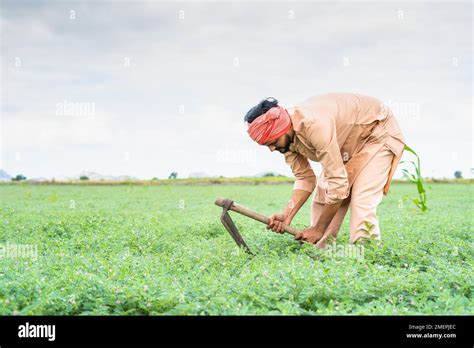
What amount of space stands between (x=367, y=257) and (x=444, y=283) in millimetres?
951

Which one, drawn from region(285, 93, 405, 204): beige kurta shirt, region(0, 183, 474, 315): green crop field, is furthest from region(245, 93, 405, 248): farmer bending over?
region(0, 183, 474, 315): green crop field

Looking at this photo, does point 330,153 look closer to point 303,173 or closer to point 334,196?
point 334,196

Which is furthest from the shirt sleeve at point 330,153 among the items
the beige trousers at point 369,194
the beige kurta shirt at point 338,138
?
the beige trousers at point 369,194

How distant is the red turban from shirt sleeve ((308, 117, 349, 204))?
0.79ft

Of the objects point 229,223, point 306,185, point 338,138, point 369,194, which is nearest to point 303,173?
point 306,185

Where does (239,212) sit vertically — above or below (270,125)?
below

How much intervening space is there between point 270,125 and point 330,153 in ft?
1.95

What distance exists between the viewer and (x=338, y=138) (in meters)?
5.42

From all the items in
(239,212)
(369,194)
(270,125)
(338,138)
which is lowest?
(239,212)

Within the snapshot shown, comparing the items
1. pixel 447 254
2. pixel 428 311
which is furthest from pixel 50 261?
pixel 447 254

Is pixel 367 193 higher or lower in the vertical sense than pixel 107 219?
higher

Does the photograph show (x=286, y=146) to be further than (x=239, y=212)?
No

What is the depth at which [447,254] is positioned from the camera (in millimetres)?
5824

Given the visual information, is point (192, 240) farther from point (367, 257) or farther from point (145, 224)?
point (367, 257)
